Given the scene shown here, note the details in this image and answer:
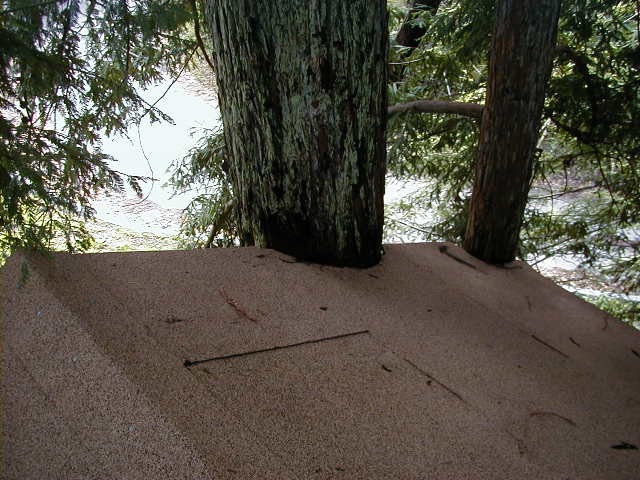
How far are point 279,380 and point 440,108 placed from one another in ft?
11.3

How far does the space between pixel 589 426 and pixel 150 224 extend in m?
7.34

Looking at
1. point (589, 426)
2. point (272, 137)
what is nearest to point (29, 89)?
point (272, 137)

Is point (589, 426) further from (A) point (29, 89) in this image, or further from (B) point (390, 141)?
(B) point (390, 141)

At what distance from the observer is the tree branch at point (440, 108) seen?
14.0 ft

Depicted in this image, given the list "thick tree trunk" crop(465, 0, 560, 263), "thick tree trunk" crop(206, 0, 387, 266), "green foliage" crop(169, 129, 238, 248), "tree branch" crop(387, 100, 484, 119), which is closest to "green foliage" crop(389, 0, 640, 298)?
"tree branch" crop(387, 100, 484, 119)

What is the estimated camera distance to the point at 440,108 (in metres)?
4.39

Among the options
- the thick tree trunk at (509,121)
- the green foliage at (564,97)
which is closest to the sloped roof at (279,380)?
the thick tree trunk at (509,121)

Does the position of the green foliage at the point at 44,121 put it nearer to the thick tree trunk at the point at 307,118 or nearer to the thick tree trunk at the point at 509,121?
the thick tree trunk at the point at 307,118

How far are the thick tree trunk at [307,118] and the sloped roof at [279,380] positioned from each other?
0.72 feet

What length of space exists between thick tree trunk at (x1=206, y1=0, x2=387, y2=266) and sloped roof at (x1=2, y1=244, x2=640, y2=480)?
218mm

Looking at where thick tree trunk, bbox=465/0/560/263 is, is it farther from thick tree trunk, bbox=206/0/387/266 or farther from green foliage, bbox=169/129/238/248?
green foliage, bbox=169/129/238/248

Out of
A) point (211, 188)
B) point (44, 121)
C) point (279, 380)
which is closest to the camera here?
point (279, 380)

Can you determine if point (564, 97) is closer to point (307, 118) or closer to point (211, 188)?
point (307, 118)

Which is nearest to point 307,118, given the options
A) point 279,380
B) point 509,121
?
point 279,380
